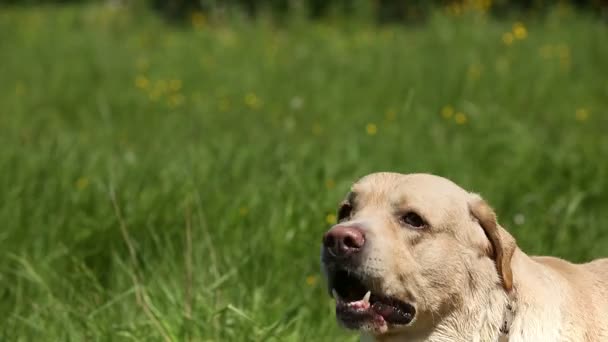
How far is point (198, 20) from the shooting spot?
12.5 meters

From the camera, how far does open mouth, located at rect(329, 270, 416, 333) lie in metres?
3.40

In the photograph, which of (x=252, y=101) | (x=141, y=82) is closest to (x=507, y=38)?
(x=252, y=101)

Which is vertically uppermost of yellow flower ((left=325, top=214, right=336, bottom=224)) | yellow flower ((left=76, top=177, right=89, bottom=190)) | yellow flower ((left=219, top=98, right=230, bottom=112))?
yellow flower ((left=325, top=214, right=336, bottom=224))

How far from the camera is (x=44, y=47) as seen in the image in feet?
35.3

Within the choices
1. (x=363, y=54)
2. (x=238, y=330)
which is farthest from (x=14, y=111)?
(x=238, y=330)

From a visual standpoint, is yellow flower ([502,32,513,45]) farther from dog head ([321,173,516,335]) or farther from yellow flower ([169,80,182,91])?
dog head ([321,173,516,335])

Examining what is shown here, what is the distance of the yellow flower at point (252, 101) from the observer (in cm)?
861

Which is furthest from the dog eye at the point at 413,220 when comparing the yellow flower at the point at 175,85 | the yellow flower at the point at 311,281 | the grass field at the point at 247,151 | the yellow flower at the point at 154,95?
the yellow flower at the point at 175,85

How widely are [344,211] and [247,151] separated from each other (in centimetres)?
285

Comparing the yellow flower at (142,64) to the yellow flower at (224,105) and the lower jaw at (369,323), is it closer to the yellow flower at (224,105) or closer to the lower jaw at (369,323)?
the yellow flower at (224,105)

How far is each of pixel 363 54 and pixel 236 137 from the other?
2857 millimetres

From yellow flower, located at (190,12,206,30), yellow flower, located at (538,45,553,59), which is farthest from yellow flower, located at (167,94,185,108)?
yellow flower, located at (538,45,553,59)

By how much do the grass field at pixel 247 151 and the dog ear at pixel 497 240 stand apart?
0.84 metres

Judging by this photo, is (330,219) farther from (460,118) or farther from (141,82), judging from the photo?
(141,82)
